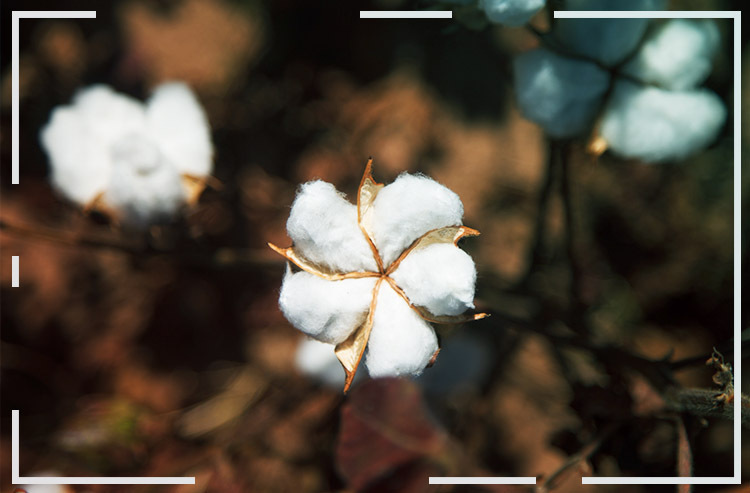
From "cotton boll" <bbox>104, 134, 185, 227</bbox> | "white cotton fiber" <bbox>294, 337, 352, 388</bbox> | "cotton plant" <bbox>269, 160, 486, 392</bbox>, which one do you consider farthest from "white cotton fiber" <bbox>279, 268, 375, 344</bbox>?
"white cotton fiber" <bbox>294, 337, 352, 388</bbox>

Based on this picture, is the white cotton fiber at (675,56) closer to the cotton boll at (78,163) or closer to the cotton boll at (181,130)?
the cotton boll at (181,130)

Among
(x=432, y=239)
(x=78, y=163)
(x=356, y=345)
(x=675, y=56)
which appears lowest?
(x=356, y=345)

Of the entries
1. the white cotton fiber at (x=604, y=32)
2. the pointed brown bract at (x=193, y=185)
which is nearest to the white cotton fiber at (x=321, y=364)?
the pointed brown bract at (x=193, y=185)

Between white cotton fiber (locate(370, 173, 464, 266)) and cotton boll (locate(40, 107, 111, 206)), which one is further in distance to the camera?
cotton boll (locate(40, 107, 111, 206))

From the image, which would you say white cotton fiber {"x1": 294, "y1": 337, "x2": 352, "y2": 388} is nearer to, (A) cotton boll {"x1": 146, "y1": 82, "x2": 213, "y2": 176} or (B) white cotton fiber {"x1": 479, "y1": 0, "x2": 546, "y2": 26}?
(A) cotton boll {"x1": 146, "y1": 82, "x2": 213, "y2": 176}

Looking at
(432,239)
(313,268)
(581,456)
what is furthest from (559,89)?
(581,456)

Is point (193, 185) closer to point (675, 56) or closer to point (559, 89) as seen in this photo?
point (559, 89)
